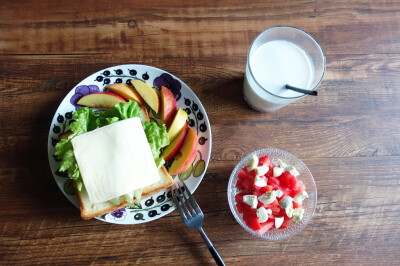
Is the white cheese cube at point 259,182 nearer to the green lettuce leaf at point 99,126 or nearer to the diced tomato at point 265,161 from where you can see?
the diced tomato at point 265,161

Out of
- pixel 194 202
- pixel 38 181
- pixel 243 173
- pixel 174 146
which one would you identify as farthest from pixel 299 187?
pixel 38 181

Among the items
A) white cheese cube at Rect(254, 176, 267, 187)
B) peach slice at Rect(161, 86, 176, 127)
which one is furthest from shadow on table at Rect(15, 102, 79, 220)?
white cheese cube at Rect(254, 176, 267, 187)

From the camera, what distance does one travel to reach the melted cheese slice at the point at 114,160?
143 cm

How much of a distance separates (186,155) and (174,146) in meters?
0.07

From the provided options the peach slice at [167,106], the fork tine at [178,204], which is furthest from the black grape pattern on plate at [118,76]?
the fork tine at [178,204]

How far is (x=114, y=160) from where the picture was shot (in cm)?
145

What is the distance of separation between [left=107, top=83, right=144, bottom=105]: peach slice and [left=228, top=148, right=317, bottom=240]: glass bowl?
23.3 inches

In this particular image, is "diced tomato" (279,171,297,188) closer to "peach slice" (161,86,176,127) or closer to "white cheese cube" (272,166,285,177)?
"white cheese cube" (272,166,285,177)

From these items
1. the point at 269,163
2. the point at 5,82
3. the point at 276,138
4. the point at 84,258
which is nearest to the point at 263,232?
the point at 269,163

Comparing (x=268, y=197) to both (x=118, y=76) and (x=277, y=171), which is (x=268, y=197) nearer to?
(x=277, y=171)

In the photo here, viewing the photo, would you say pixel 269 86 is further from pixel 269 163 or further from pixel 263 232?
pixel 263 232

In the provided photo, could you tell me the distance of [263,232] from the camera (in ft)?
5.15

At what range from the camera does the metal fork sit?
5.19 feet

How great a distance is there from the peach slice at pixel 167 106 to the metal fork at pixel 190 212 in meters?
0.33
